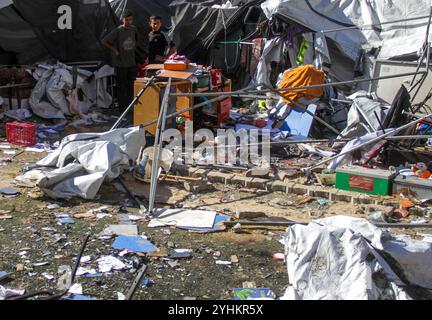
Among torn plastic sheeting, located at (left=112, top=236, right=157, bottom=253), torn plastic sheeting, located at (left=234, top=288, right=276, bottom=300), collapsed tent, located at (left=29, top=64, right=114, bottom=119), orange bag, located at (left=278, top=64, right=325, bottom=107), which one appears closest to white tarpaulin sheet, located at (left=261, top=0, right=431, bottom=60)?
orange bag, located at (left=278, top=64, right=325, bottom=107)

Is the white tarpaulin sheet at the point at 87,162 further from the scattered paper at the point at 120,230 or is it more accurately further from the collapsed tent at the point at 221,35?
the collapsed tent at the point at 221,35

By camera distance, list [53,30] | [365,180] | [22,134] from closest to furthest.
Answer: [365,180] → [22,134] → [53,30]

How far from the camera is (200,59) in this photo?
42.2 feet

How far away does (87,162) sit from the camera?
6125 mm

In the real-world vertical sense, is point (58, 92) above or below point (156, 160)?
above

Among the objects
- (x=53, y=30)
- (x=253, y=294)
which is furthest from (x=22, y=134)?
(x=253, y=294)

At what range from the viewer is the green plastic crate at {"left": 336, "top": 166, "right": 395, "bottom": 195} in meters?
6.38

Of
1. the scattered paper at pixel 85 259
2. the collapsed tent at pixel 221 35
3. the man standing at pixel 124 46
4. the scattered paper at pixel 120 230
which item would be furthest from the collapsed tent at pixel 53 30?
the scattered paper at pixel 85 259

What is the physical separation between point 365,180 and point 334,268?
2.87 meters

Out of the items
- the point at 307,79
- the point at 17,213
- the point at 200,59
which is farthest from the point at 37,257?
the point at 200,59

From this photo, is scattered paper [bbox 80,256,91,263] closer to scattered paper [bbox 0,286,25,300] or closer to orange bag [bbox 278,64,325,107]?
scattered paper [bbox 0,286,25,300]

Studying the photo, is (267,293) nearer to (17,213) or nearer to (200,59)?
(17,213)

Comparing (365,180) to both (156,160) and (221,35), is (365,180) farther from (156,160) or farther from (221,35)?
(221,35)
